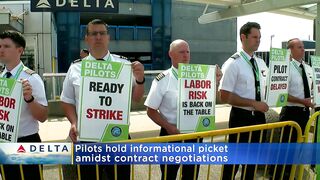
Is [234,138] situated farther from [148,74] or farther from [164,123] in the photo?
[148,74]

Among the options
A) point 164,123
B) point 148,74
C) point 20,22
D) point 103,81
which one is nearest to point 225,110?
point 148,74

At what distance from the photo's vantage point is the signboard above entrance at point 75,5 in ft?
15.2

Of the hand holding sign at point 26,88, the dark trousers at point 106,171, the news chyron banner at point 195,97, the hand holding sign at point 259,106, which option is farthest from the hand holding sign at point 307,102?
the hand holding sign at point 26,88

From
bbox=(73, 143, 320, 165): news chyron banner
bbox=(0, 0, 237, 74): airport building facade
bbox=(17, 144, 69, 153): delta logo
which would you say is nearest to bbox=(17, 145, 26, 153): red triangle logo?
bbox=(17, 144, 69, 153): delta logo

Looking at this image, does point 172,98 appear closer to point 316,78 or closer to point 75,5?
point 75,5

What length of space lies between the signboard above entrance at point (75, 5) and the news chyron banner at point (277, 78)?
2.15 metres

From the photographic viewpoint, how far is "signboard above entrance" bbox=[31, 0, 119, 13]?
4.62m

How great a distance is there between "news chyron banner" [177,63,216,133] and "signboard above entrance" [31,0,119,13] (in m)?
1.94

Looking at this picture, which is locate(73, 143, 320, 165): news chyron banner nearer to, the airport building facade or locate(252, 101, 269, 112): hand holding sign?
locate(252, 101, 269, 112): hand holding sign

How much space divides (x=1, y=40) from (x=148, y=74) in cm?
868

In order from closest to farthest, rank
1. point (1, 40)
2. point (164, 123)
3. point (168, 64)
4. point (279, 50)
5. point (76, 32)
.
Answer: point (1, 40) < point (164, 123) < point (279, 50) < point (76, 32) < point (168, 64)

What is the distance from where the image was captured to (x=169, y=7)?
32281 mm

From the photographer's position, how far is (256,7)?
1001 centimetres

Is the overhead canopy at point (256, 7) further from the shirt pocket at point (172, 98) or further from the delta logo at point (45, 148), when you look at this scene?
the delta logo at point (45, 148)
